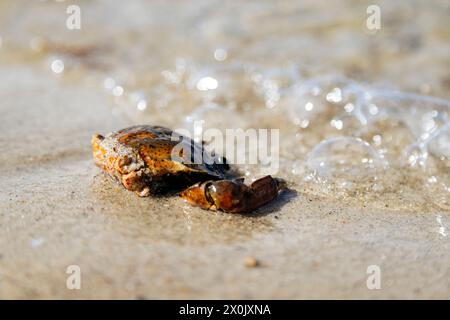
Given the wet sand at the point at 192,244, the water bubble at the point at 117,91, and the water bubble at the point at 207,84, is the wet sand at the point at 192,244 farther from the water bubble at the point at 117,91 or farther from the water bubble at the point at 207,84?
the water bubble at the point at 207,84

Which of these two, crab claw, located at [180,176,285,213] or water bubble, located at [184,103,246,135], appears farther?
water bubble, located at [184,103,246,135]

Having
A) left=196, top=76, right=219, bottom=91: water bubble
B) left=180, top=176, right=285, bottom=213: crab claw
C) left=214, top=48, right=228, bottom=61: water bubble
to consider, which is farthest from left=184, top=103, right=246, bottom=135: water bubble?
left=180, top=176, right=285, bottom=213: crab claw

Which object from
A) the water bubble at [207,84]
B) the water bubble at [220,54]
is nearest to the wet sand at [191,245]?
the water bubble at [207,84]

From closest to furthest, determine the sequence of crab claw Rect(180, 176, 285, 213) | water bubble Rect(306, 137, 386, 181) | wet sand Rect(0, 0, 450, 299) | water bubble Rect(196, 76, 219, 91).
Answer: wet sand Rect(0, 0, 450, 299)
crab claw Rect(180, 176, 285, 213)
water bubble Rect(306, 137, 386, 181)
water bubble Rect(196, 76, 219, 91)

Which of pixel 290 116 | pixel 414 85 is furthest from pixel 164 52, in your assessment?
pixel 414 85

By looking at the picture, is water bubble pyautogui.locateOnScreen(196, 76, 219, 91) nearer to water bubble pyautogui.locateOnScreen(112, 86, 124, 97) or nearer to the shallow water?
the shallow water

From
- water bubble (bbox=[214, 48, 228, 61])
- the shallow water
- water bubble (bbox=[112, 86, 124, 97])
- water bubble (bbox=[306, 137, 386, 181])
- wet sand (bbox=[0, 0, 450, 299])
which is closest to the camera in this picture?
wet sand (bbox=[0, 0, 450, 299])

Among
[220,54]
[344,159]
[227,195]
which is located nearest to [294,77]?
[220,54]
